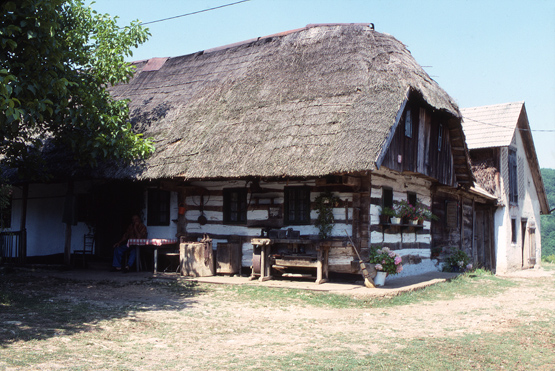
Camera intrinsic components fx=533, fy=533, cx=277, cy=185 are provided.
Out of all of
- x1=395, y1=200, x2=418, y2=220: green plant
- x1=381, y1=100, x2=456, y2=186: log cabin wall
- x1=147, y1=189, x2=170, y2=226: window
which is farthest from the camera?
x1=147, y1=189, x2=170, y2=226: window

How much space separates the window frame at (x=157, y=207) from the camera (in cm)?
1387

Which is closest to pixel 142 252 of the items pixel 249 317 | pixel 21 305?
pixel 21 305

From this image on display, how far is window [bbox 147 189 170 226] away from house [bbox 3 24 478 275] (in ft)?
0.10

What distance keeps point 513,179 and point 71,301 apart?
16244mm

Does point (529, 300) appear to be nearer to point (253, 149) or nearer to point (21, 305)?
point (253, 149)

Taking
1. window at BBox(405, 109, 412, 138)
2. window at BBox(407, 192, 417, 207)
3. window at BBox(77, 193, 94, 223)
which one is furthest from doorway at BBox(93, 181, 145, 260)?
window at BBox(407, 192, 417, 207)

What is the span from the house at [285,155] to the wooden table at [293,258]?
0.24 m

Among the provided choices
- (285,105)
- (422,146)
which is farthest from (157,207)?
(422,146)

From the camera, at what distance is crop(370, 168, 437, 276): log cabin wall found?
11836 mm

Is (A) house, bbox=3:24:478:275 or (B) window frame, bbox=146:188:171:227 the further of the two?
(B) window frame, bbox=146:188:171:227

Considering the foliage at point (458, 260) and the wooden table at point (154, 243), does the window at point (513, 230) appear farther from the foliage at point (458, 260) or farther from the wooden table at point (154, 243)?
the wooden table at point (154, 243)

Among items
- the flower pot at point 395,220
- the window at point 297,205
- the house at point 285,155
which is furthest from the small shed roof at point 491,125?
the window at point 297,205

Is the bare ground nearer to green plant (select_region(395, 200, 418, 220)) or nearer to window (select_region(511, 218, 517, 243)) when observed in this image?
green plant (select_region(395, 200, 418, 220))

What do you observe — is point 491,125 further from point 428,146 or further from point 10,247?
point 10,247
